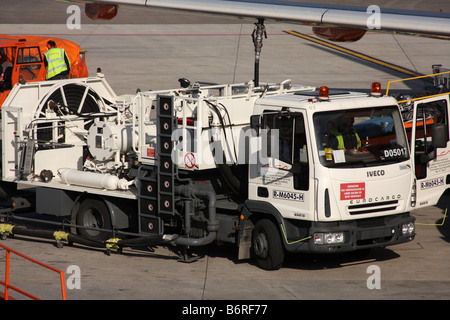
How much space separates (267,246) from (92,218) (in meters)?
3.74

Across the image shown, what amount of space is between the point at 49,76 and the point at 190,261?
30.9 feet

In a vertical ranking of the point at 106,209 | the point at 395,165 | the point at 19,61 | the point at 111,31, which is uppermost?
the point at 111,31

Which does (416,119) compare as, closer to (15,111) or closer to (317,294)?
(317,294)

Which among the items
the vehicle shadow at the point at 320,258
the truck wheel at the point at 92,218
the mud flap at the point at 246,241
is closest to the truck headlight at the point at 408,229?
the vehicle shadow at the point at 320,258

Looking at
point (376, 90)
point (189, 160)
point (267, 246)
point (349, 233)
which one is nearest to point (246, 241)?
point (267, 246)

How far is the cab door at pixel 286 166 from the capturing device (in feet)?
38.3

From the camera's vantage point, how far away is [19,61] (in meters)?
22.5

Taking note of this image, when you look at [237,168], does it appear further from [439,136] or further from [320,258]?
[439,136]

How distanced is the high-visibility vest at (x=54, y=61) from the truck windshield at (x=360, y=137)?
1063 centimetres

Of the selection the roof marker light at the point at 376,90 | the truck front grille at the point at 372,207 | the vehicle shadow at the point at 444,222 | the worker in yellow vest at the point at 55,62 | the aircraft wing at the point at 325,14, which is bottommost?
the vehicle shadow at the point at 444,222

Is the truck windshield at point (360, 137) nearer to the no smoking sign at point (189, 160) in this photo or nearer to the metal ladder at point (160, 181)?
the no smoking sign at point (189, 160)

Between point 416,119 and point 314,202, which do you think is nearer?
point 314,202
